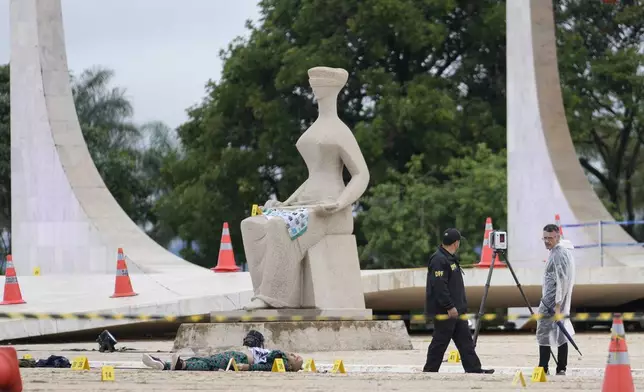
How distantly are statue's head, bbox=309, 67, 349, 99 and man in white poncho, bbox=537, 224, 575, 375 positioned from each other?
171 inches

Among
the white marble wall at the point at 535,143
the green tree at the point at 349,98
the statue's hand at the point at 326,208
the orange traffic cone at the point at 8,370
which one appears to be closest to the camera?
the orange traffic cone at the point at 8,370

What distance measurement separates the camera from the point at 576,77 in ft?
127

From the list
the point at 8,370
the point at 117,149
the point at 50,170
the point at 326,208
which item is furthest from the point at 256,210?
the point at 117,149

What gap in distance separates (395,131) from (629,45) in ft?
26.6

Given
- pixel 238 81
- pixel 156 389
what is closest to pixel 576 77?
pixel 238 81

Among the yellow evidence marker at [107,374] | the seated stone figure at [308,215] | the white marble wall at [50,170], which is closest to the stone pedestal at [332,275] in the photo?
the seated stone figure at [308,215]

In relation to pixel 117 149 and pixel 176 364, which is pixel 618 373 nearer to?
pixel 176 364

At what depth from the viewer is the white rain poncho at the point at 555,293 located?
520 inches

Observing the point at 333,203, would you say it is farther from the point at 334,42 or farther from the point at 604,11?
the point at 604,11

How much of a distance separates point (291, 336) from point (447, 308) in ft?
11.1

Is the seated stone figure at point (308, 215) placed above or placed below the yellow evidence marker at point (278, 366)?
above

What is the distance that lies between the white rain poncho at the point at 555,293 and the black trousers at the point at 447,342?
59cm

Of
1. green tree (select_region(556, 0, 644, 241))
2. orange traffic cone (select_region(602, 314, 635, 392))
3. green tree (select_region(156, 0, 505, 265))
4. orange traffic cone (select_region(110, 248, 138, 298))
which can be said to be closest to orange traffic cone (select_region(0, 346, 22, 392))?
orange traffic cone (select_region(602, 314, 635, 392))

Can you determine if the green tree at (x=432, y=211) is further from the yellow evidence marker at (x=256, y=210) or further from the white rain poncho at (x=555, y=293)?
the white rain poncho at (x=555, y=293)
